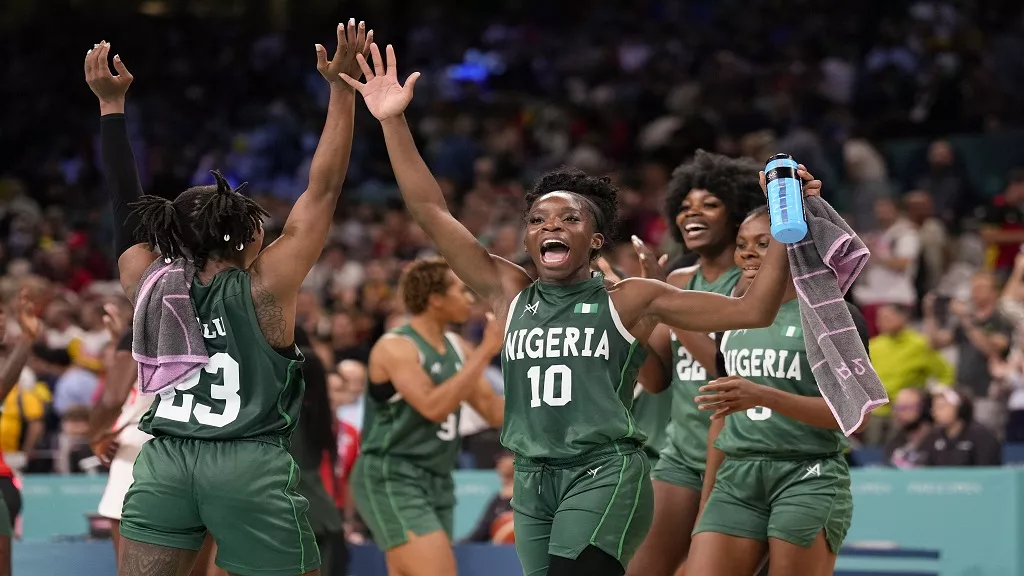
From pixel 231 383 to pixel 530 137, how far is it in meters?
13.6

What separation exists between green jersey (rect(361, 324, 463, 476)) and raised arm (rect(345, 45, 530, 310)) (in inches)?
81.7

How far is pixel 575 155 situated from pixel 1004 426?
7.49 metres

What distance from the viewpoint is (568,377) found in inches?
191

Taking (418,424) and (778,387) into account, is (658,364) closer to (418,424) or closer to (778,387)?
(778,387)

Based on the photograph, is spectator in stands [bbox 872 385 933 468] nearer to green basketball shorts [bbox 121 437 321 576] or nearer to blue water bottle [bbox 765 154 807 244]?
blue water bottle [bbox 765 154 807 244]

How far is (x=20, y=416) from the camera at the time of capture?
12531 millimetres

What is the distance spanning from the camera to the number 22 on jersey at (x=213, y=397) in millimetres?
4742

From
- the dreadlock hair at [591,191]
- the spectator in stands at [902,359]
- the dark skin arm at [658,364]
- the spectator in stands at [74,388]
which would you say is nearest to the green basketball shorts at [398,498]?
the dark skin arm at [658,364]

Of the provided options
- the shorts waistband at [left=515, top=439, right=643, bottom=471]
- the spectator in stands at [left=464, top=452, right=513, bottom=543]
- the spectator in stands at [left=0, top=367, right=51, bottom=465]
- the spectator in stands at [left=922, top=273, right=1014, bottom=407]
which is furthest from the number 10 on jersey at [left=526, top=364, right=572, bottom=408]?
the spectator in stands at [left=0, top=367, right=51, bottom=465]

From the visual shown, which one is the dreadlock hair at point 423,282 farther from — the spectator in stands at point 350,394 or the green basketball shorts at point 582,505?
→ the spectator in stands at point 350,394

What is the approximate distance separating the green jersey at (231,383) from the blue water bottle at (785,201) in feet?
5.65

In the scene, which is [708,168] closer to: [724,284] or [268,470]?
[724,284]

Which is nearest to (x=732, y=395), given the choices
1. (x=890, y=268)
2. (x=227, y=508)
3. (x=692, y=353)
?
(x=692, y=353)

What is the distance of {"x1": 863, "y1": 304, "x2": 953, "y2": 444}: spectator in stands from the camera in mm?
11234
